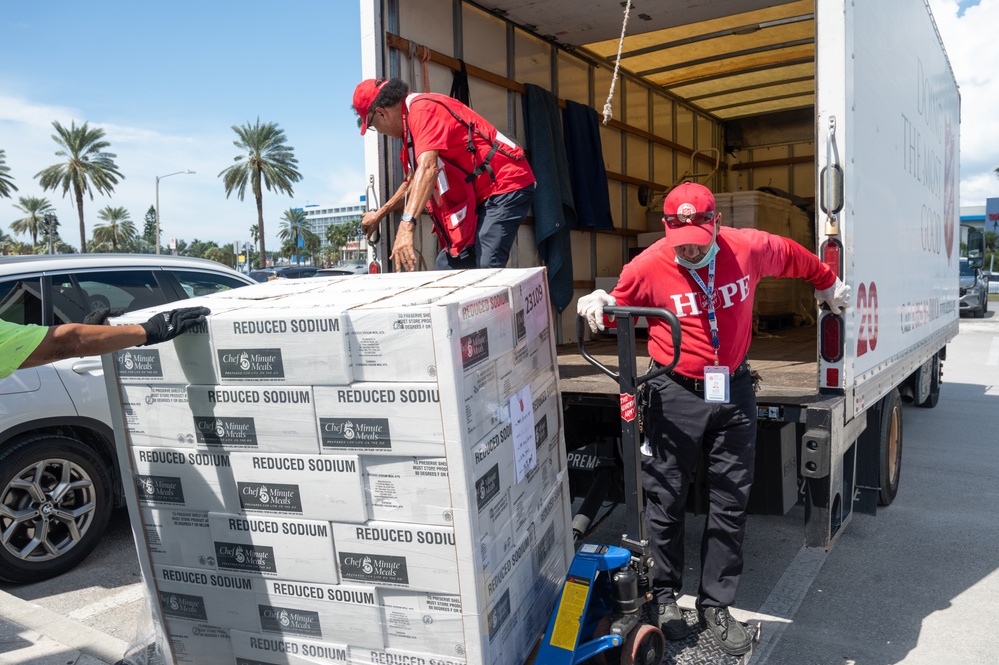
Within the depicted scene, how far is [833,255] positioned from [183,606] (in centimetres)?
299

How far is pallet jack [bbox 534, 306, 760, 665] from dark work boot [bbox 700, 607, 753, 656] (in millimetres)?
340

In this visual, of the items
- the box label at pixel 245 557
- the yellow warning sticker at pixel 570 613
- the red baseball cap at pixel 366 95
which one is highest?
the red baseball cap at pixel 366 95

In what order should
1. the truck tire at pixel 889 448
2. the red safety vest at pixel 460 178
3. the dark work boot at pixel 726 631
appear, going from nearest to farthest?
the dark work boot at pixel 726 631, the red safety vest at pixel 460 178, the truck tire at pixel 889 448

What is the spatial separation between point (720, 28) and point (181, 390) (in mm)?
6025

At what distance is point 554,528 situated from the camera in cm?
302

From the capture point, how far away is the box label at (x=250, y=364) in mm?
2385

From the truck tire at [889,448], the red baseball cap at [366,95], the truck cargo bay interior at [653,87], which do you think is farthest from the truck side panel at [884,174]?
the red baseball cap at [366,95]

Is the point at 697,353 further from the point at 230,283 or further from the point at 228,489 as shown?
the point at 230,283

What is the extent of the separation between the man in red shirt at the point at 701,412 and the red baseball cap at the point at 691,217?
1.2 inches

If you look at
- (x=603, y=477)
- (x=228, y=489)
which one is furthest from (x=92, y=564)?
(x=603, y=477)

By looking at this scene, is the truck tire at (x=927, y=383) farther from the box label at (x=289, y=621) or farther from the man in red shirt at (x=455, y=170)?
the box label at (x=289, y=621)

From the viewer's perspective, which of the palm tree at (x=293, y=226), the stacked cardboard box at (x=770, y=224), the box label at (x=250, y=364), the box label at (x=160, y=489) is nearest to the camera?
the box label at (x=250, y=364)

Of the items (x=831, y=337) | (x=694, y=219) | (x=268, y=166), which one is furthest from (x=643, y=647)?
(x=268, y=166)

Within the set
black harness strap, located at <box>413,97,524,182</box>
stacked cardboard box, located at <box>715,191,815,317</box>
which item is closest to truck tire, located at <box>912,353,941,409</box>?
stacked cardboard box, located at <box>715,191,815,317</box>
